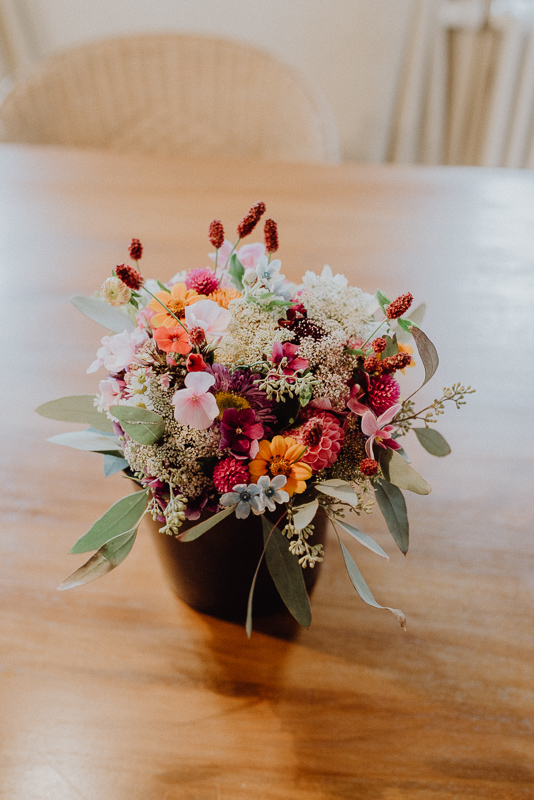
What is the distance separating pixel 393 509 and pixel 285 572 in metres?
0.09

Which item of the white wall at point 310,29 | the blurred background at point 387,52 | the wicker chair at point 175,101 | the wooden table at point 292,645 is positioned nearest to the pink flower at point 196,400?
the wooden table at point 292,645

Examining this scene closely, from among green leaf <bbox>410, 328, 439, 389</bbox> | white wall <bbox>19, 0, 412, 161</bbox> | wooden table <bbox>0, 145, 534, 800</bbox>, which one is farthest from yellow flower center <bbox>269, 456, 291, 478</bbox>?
white wall <bbox>19, 0, 412, 161</bbox>

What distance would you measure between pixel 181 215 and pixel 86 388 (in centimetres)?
Result: 43

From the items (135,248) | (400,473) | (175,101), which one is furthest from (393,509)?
(175,101)

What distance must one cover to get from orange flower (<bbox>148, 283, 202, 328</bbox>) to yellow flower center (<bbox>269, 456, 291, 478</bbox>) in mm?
107

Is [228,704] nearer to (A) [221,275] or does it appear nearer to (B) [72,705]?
(B) [72,705]

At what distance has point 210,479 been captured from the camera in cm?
39

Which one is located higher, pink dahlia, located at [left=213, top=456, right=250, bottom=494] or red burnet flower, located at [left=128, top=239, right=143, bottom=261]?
red burnet flower, located at [left=128, top=239, right=143, bottom=261]

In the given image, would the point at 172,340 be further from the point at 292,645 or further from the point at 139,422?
the point at 292,645

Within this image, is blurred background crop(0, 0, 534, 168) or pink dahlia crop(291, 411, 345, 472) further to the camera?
blurred background crop(0, 0, 534, 168)

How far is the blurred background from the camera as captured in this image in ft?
6.28

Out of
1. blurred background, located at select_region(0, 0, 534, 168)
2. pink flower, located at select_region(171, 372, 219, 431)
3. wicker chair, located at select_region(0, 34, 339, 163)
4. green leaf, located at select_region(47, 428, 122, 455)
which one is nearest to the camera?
pink flower, located at select_region(171, 372, 219, 431)

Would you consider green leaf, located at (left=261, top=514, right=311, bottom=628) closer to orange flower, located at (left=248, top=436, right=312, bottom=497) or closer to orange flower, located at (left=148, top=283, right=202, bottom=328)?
orange flower, located at (left=248, top=436, right=312, bottom=497)

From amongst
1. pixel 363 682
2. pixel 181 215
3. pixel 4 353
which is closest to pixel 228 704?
Result: pixel 363 682
